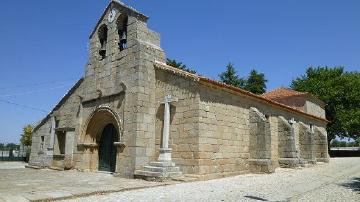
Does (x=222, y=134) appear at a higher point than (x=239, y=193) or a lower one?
higher

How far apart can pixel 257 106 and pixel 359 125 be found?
2269 centimetres

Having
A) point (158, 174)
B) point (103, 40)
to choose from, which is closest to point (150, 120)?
point (158, 174)

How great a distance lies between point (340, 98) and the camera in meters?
34.8

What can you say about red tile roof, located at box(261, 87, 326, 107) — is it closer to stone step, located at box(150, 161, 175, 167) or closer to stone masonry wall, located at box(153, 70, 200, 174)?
stone masonry wall, located at box(153, 70, 200, 174)

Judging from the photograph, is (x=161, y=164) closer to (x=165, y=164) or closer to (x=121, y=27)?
(x=165, y=164)

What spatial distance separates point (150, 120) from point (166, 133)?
112 centimetres

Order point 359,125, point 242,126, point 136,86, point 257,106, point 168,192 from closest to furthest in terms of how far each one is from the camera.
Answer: point 168,192, point 136,86, point 242,126, point 257,106, point 359,125

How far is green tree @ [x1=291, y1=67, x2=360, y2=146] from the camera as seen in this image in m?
33.5

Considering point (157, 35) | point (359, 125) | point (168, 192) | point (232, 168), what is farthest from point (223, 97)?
point (359, 125)

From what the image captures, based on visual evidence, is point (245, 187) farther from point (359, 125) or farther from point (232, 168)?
point (359, 125)

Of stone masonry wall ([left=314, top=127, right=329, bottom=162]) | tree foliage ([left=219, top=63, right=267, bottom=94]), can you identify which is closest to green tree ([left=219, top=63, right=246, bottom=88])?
tree foliage ([left=219, top=63, right=267, bottom=94])

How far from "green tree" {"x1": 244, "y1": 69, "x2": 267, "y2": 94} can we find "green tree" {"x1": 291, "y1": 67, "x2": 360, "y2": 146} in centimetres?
512

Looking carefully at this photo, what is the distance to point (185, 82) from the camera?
12.0 metres

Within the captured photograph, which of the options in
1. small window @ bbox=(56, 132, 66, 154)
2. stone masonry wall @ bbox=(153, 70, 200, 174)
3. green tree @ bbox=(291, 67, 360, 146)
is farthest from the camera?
green tree @ bbox=(291, 67, 360, 146)
